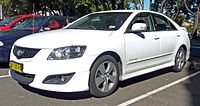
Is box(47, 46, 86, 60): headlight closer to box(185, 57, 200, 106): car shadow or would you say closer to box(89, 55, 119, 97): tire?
box(89, 55, 119, 97): tire

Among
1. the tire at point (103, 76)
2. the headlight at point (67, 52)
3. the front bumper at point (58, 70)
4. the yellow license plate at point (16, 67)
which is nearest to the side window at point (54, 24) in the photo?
the yellow license plate at point (16, 67)

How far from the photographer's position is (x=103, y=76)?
4.85 m

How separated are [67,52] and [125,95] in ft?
4.44

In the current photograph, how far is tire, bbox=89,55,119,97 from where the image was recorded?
4620mm

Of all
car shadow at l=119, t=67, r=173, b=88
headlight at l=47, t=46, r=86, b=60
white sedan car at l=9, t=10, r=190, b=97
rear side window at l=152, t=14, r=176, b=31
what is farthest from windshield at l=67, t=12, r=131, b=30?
car shadow at l=119, t=67, r=173, b=88

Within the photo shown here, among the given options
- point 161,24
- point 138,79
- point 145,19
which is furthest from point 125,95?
point 161,24

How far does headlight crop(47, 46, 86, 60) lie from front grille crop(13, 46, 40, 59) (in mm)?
270

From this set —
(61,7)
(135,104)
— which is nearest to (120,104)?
(135,104)

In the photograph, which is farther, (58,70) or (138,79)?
(138,79)

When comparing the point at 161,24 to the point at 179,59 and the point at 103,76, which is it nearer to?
the point at 179,59

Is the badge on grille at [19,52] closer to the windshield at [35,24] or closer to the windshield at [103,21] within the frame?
the windshield at [103,21]

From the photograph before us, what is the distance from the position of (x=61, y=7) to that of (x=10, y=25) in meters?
17.4

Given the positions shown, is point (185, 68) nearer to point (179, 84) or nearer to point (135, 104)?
point (179, 84)

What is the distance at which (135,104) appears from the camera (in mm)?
4559
